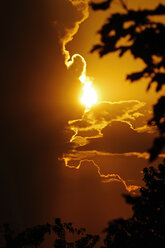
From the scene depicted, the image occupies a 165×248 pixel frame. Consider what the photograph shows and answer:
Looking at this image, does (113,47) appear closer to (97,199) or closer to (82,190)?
(82,190)

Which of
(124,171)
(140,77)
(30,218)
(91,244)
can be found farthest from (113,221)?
(30,218)

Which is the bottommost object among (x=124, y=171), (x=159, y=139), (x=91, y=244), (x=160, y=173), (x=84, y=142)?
(x=159, y=139)

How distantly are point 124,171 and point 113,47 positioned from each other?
55.6 meters

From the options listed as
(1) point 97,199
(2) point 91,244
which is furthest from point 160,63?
(1) point 97,199

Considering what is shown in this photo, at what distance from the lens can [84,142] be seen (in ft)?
205

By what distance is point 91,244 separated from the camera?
26.7m

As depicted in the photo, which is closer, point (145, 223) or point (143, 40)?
point (143, 40)

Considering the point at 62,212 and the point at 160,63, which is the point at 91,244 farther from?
the point at 62,212

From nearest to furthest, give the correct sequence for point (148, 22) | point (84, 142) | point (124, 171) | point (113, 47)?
point (148, 22) < point (113, 47) < point (124, 171) < point (84, 142)

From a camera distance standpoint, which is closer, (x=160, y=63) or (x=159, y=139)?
(x=159, y=139)

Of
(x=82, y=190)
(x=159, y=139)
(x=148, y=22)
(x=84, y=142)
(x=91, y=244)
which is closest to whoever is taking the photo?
(x=159, y=139)

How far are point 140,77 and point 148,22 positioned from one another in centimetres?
61

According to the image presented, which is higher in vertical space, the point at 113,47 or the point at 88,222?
the point at 88,222

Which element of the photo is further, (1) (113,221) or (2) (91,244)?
(2) (91,244)
